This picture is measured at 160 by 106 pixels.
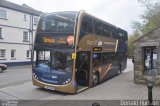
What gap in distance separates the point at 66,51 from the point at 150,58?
218 inches

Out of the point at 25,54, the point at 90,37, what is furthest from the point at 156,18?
the point at 90,37

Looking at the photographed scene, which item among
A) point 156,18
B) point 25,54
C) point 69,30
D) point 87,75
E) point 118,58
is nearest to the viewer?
point 69,30

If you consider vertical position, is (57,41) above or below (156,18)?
below

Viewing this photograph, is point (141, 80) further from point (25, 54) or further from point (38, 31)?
point (25, 54)

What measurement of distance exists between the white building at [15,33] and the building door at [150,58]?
2173 centimetres

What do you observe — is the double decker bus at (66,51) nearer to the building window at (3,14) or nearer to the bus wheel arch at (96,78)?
the bus wheel arch at (96,78)

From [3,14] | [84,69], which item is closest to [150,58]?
[84,69]

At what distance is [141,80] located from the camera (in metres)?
14.8

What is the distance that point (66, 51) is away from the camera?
1199 cm

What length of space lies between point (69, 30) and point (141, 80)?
575cm

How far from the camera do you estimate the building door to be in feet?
46.9

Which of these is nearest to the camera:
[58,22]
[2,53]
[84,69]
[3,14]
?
[58,22]

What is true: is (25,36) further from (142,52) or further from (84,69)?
(142,52)

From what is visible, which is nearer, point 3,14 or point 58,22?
point 58,22
